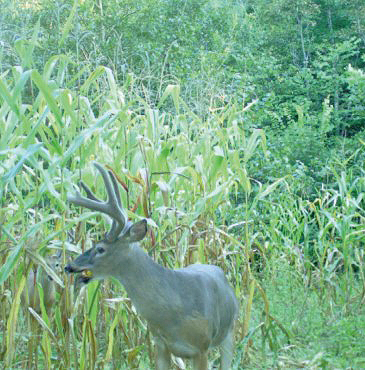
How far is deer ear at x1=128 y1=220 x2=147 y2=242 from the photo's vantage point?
3203mm

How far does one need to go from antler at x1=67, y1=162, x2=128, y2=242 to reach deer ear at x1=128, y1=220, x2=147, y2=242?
0.06 metres

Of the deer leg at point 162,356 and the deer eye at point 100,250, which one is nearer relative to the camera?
the deer eye at point 100,250

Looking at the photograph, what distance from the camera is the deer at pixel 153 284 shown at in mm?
3227

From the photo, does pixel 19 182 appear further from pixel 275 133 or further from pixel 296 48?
pixel 296 48

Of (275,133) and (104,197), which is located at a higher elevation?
(104,197)

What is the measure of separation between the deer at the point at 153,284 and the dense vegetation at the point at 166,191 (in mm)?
180

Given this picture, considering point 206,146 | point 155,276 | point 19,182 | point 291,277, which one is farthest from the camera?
point 291,277

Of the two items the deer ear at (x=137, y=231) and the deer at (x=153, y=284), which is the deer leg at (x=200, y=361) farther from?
the deer ear at (x=137, y=231)

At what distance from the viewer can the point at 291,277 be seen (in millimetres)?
6906

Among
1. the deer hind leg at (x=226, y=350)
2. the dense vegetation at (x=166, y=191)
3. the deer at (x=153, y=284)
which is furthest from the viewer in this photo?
the deer hind leg at (x=226, y=350)

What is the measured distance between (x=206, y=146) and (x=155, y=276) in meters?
1.47

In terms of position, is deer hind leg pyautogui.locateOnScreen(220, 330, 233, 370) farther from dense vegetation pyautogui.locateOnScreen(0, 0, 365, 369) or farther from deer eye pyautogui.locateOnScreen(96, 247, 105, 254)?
deer eye pyautogui.locateOnScreen(96, 247, 105, 254)

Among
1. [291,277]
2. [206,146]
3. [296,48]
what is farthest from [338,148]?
[206,146]

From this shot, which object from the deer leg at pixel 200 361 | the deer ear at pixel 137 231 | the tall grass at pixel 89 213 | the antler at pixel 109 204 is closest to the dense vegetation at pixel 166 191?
the tall grass at pixel 89 213
